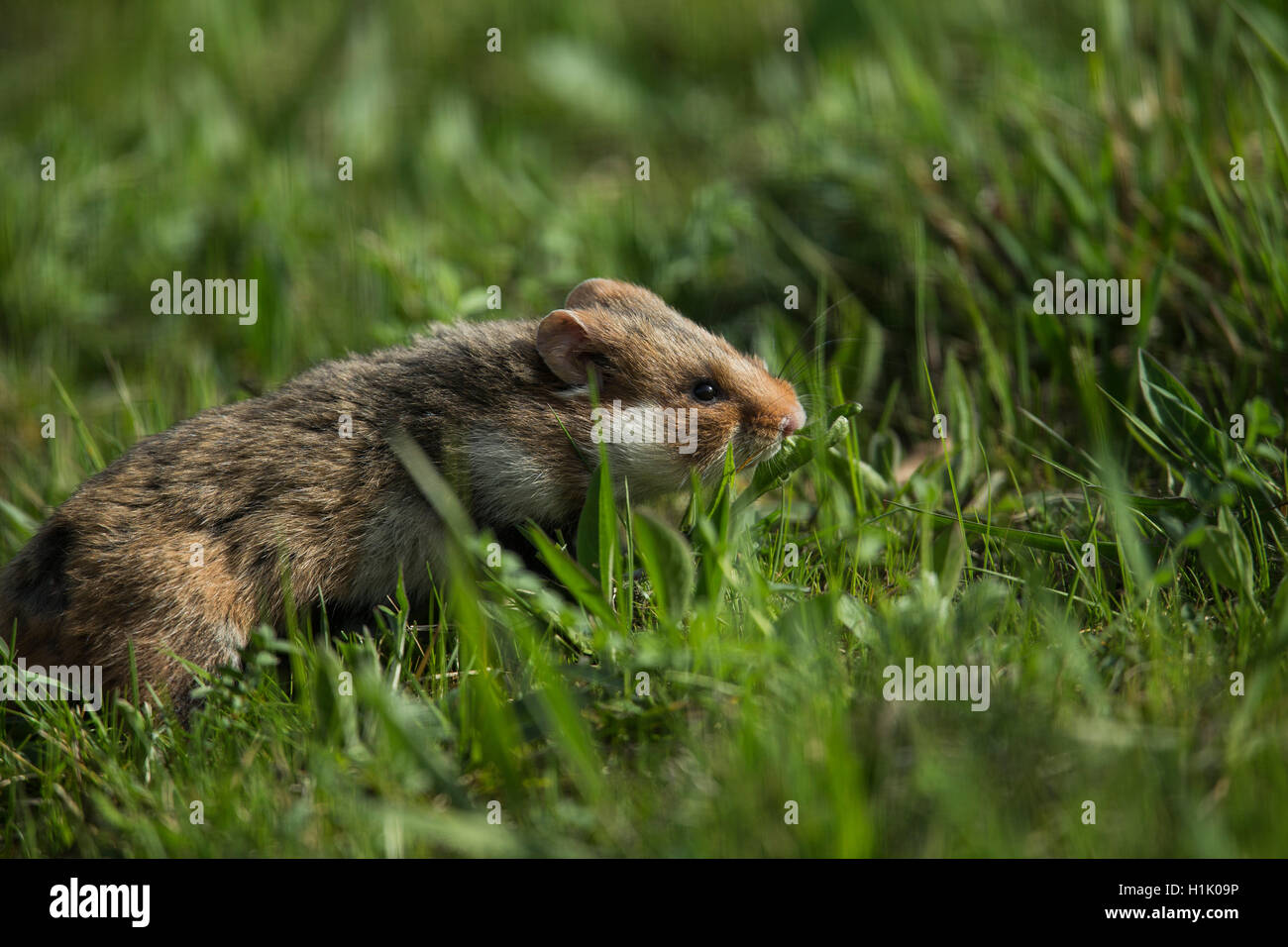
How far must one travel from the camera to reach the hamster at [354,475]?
163 inches

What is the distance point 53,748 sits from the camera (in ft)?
12.7

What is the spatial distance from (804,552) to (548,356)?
4.13 ft

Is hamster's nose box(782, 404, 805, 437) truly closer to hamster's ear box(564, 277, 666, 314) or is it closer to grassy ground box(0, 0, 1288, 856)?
grassy ground box(0, 0, 1288, 856)

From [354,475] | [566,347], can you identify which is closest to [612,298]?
[566,347]

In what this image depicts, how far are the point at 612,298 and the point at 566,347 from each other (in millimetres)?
459

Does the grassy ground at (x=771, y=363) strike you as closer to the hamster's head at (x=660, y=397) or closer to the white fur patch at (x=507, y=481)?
the hamster's head at (x=660, y=397)

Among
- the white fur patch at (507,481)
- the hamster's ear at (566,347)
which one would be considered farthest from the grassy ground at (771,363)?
the hamster's ear at (566,347)

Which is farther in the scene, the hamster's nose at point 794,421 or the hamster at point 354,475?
the hamster's nose at point 794,421

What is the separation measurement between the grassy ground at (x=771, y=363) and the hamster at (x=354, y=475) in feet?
0.85

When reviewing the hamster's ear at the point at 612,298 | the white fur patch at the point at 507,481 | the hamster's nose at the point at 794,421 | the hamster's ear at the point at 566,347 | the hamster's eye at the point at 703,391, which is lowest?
the white fur patch at the point at 507,481
